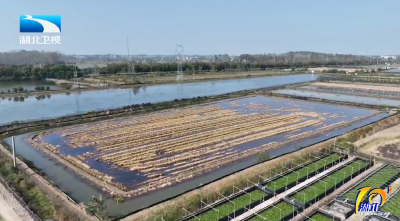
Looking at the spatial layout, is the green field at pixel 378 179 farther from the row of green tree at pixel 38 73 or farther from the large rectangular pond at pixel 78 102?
the row of green tree at pixel 38 73

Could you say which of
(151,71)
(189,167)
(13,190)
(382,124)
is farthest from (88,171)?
(151,71)

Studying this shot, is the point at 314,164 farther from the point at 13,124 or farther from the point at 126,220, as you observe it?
the point at 13,124

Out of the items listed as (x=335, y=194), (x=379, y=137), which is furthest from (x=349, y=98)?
(x=335, y=194)

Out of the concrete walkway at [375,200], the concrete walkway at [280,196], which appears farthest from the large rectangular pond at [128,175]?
the concrete walkway at [375,200]

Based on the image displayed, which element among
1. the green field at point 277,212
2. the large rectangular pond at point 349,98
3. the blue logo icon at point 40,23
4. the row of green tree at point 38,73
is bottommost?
the green field at point 277,212

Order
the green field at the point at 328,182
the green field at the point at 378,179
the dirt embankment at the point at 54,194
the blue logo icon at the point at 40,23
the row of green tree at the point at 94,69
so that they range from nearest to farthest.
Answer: the dirt embankment at the point at 54,194 < the green field at the point at 328,182 < the green field at the point at 378,179 < the blue logo icon at the point at 40,23 < the row of green tree at the point at 94,69

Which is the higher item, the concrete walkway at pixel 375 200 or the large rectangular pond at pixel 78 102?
the large rectangular pond at pixel 78 102

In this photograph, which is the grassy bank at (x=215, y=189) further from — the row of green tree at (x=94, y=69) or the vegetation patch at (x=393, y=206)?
the row of green tree at (x=94, y=69)

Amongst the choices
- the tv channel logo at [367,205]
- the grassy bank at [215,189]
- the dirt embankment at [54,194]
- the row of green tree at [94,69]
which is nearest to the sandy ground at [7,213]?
the dirt embankment at [54,194]

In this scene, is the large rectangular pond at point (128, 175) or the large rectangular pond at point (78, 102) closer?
the large rectangular pond at point (128, 175)

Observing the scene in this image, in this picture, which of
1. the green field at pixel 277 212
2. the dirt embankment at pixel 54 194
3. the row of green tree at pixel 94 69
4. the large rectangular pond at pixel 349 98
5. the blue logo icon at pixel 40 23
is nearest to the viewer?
the green field at pixel 277 212
